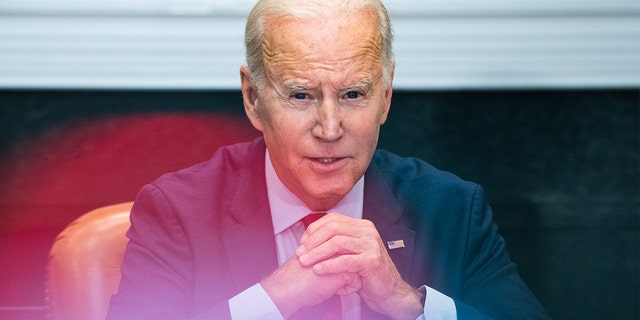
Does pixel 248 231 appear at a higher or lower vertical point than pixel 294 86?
lower

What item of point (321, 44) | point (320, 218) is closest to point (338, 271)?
point (320, 218)

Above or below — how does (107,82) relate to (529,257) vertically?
above

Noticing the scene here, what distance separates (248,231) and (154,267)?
22 cm

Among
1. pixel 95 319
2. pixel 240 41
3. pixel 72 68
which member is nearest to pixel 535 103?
pixel 240 41

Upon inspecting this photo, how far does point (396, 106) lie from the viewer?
3.54 metres

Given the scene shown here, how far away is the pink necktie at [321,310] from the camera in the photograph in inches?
86.0

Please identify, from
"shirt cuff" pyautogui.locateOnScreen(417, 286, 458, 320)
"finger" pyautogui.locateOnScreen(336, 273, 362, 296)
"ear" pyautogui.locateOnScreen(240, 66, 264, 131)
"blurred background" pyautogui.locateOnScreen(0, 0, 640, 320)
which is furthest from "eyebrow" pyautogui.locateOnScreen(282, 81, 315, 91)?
"blurred background" pyautogui.locateOnScreen(0, 0, 640, 320)

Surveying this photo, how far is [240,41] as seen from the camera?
3484 millimetres

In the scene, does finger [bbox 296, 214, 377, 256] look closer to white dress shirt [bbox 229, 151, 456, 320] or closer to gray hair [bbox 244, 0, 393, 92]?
white dress shirt [bbox 229, 151, 456, 320]

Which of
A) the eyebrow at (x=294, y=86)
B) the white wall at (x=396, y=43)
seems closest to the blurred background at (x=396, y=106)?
the white wall at (x=396, y=43)

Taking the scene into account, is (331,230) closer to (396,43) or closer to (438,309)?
(438,309)

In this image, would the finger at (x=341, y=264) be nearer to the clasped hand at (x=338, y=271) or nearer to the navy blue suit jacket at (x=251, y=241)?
the clasped hand at (x=338, y=271)

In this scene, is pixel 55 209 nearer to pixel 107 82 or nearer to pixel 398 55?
pixel 107 82

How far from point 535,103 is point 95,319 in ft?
6.05
